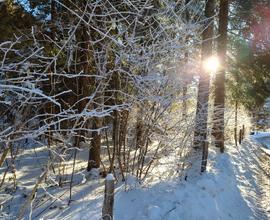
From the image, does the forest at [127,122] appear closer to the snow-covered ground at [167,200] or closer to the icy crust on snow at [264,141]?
the snow-covered ground at [167,200]

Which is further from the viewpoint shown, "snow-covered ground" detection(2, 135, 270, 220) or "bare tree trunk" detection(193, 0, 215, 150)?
"bare tree trunk" detection(193, 0, 215, 150)

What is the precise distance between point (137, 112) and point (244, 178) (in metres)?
4.76

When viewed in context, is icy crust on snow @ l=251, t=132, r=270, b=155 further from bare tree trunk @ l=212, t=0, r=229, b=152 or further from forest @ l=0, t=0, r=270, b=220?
forest @ l=0, t=0, r=270, b=220

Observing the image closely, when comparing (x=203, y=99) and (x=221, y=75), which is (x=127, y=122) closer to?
(x=203, y=99)

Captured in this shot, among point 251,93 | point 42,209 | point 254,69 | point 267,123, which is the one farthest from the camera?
point 267,123

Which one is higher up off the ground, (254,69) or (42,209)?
(254,69)

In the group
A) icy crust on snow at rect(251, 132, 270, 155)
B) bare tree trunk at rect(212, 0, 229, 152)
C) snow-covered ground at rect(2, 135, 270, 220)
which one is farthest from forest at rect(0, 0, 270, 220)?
icy crust on snow at rect(251, 132, 270, 155)

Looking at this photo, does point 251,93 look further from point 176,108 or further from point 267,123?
point 267,123

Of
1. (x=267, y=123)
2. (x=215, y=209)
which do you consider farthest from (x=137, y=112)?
(x=267, y=123)

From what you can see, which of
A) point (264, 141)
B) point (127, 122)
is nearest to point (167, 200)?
point (127, 122)

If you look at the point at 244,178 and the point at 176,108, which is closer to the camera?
the point at 176,108

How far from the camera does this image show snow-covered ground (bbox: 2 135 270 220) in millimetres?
6141

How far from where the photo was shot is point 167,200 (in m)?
6.96

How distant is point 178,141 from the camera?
8.81 m
